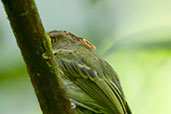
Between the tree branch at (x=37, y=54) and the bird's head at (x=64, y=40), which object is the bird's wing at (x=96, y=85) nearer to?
the bird's head at (x=64, y=40)

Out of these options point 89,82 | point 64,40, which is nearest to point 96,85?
point 89,82

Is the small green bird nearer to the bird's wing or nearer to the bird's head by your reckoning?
the bird's wing

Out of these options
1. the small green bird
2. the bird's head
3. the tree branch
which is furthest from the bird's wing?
the tree branch

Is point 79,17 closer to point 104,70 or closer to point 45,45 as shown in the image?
point 104,70

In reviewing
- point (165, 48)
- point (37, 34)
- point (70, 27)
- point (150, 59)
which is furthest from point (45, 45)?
point (70, 27)

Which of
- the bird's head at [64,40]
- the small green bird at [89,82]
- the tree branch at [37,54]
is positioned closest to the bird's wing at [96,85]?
the small green bird at [89,82]

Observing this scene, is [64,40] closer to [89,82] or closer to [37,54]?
[89,82]
